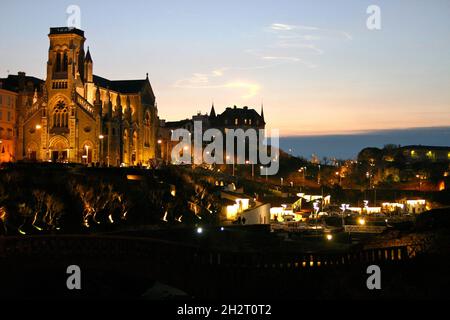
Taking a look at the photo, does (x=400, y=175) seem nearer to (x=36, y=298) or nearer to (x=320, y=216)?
(x=320, y=216)

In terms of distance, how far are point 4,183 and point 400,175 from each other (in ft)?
373

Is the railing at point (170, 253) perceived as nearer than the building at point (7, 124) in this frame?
Yes

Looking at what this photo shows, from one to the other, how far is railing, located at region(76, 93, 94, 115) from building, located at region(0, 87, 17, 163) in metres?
9.51

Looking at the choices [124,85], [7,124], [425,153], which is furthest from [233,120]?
[7,124]

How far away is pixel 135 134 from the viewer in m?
110

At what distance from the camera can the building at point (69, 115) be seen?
96188mm

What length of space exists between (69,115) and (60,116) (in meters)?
1.72

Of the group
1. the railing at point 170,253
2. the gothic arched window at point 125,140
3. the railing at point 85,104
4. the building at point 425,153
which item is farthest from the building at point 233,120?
the railing at point 170,253

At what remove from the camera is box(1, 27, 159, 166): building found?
3787 inches

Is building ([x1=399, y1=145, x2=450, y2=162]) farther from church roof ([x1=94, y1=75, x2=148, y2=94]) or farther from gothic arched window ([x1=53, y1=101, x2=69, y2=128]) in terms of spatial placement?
gothic arched window ([x1=53, y1=101, x2=69, y2=128])

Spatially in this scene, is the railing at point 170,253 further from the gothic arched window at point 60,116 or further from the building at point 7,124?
the gothic arched window at point 60,116
